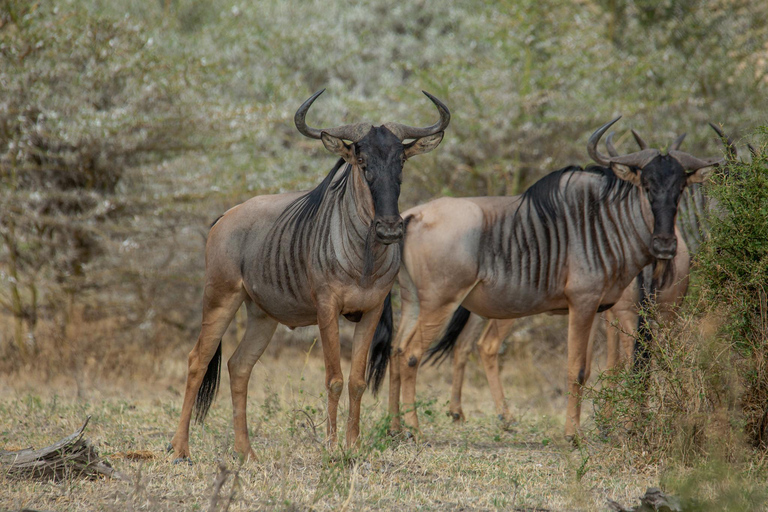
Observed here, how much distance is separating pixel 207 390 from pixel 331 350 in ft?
4.04

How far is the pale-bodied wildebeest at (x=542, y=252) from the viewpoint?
6.42m

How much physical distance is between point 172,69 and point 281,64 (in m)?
4.42

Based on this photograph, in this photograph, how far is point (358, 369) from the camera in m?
5.19

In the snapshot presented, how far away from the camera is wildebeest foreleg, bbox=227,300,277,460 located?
5441 mm

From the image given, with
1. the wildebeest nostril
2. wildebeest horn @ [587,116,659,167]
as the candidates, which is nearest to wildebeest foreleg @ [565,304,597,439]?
the wildebeest nostril

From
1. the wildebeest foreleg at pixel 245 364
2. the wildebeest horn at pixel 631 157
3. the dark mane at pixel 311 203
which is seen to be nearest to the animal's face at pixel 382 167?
the dark mane at pixel 311 203

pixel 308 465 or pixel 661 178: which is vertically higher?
pixel 661 178

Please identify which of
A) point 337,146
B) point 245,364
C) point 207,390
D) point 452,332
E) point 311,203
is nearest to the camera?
point 337,146

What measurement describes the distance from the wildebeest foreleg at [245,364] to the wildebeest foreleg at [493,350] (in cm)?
295

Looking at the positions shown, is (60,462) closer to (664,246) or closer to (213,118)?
(664,246)

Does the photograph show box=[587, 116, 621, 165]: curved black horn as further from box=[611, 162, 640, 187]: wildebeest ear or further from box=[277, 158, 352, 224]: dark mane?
box=[277, 158, 352, 224]: dark mane

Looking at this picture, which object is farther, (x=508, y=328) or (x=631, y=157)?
(x=508, y=328)

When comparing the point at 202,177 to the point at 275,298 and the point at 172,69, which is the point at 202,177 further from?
the point at 275,298

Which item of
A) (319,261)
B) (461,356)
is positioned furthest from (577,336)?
(319,261)
